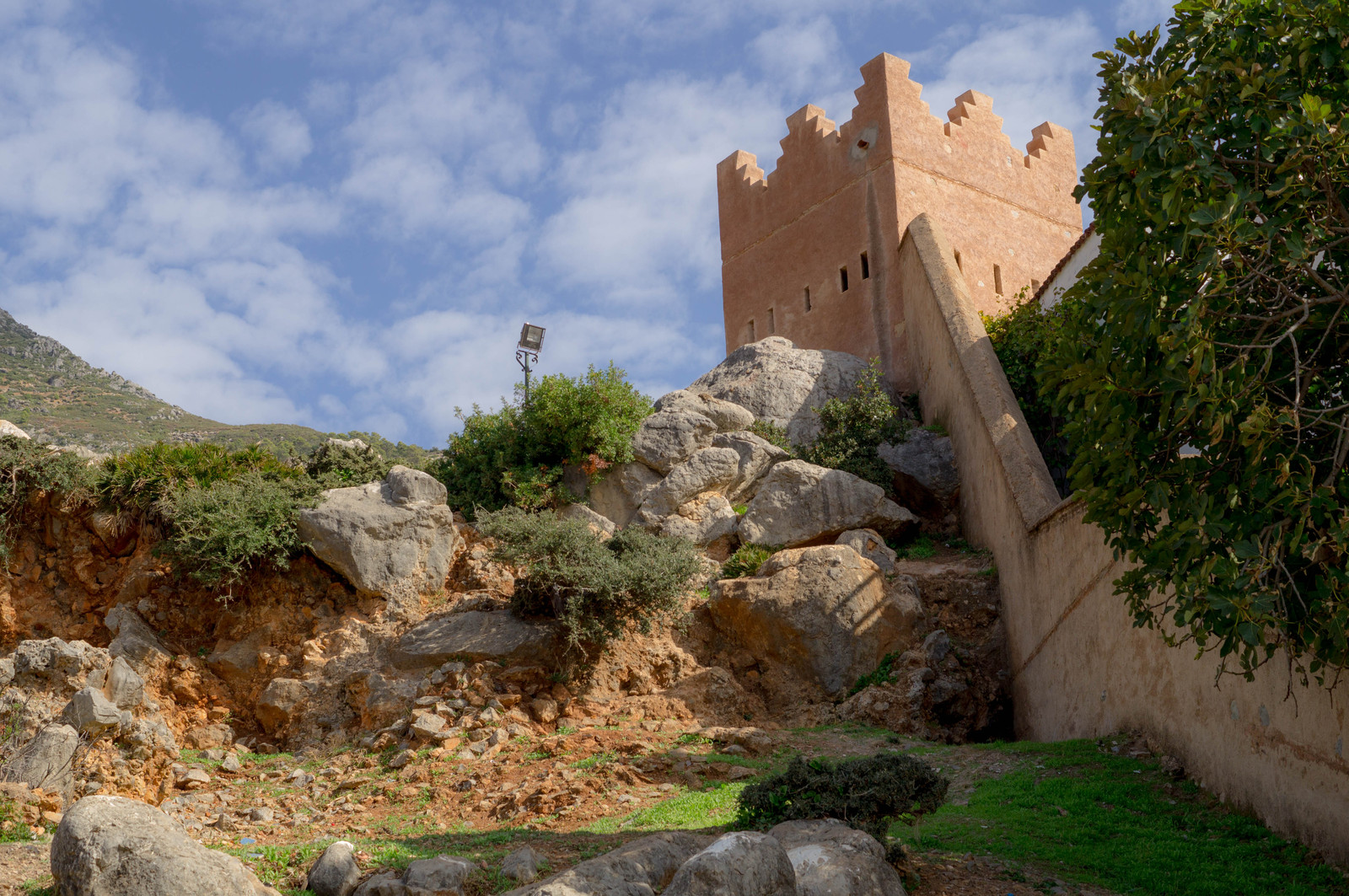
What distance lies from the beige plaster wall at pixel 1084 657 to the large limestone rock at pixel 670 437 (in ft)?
14.7

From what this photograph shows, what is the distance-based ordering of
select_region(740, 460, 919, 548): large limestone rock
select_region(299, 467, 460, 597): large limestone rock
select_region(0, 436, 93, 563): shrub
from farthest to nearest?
select_region(740, 460, 919, 548): large limestone rock, select_region(0, 436, 93, 563): shrub, select_region(299, 467, 460, 597): large limestone rock

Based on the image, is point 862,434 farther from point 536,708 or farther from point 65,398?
point 65,398

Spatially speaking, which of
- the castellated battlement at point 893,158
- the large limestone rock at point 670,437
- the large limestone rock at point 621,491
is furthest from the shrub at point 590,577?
the castellated battlement at point 893,158

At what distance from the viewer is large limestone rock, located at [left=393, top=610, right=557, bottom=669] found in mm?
13023

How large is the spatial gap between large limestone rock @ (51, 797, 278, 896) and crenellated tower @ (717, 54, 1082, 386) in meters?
17.1

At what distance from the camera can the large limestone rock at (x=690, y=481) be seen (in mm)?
17203

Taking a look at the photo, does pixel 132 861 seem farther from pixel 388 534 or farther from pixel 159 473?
pixel 159 473

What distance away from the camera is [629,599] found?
1316 centimetres

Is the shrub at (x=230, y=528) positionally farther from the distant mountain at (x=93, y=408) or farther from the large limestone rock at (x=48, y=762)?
the distant mountain at (x=93, y=408)

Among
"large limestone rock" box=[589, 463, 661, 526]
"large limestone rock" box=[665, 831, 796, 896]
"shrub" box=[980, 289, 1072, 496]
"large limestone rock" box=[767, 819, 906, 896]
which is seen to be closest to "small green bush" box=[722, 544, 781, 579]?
"large limestone rock" box=[589, 463, 661, 526]

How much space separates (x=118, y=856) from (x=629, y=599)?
7412mm

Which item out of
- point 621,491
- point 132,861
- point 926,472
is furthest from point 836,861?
point 926,472

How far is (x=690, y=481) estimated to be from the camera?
1739 cm

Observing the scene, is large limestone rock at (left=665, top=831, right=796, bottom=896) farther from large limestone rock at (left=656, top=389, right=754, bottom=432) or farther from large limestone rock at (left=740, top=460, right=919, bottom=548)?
large limestone rock at (left=656, top=389, right=754, bottom=432)
